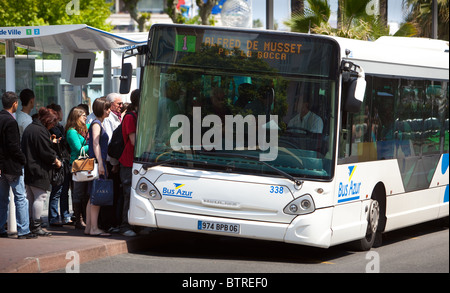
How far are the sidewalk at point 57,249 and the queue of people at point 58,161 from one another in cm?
22

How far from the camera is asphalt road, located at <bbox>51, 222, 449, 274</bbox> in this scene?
902 cm

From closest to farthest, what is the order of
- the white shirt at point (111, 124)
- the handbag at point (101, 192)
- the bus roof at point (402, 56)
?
the bus roof at point (402, 56) → the handbag at point (101, 192) → the white shirt at point (111, 124)

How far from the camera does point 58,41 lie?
1350 cm

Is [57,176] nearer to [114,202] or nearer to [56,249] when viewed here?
[114,202]

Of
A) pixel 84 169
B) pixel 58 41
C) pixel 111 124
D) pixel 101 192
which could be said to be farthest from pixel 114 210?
pixel 58 41

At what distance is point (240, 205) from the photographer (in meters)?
9.51

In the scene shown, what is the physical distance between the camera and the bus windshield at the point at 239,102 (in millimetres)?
9500

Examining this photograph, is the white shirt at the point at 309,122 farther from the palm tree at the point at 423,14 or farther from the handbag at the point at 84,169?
the palm tree at the point at 423,14

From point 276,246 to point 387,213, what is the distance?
162 centimetres

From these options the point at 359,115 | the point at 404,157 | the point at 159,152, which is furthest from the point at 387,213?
the point at 159,152

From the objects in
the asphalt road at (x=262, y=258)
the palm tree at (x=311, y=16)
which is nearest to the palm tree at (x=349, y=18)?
the palm tree at (x=311, y=16)

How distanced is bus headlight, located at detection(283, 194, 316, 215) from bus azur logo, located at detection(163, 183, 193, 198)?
3.87ft

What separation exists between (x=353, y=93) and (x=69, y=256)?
12.2ft

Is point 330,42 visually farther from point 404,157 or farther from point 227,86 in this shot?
point 404,157
